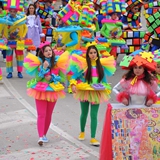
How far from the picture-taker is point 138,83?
6.74m

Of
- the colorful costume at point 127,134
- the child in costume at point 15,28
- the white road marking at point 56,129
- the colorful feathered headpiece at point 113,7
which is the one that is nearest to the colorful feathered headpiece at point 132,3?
the colorful feathered headpiece at point 113,7

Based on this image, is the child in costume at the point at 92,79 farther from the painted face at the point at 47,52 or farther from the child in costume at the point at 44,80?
the painted face at the point at 47,52

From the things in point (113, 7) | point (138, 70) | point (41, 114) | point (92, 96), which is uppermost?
point (113, 7)

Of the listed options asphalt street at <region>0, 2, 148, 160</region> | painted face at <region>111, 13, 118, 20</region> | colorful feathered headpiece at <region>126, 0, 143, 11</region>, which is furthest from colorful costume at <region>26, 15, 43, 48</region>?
asphalt street at <region>0, 2, 148, 160</region>

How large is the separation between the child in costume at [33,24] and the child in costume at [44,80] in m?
Result: 7.32

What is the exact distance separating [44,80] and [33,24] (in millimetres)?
7608

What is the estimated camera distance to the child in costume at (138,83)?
6.63 meters

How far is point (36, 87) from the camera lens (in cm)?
Result: 813

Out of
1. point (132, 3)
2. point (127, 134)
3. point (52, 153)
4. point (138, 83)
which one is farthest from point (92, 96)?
point (132, 3)

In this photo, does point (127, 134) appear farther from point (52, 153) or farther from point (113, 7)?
point (113, 7)

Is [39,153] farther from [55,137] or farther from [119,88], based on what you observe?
[119,88]

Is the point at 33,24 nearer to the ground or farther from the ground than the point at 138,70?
farther from the ground

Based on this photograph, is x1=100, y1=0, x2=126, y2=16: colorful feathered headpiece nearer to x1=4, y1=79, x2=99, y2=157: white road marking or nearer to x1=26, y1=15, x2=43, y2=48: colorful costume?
x1=26, y1=15, x2=43, y2=48: colorful costume

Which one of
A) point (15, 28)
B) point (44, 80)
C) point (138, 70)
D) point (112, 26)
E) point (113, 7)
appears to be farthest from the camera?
point (113, 7)
